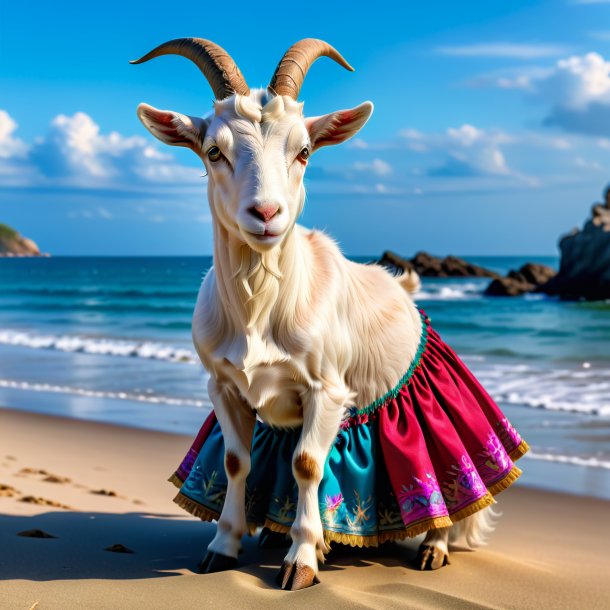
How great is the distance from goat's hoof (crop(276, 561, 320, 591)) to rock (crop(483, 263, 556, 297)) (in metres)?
30.0

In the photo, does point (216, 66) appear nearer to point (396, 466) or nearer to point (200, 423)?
point (396, 466)

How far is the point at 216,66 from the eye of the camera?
11.0 feet

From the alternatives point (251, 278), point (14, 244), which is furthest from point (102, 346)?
point (14, 244)

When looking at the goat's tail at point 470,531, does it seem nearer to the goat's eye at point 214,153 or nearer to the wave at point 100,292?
the goat's eye at point 214,153

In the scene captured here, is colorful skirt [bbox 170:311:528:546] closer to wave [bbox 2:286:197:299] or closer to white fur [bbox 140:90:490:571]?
white fur [bbox 140:90:490:571]

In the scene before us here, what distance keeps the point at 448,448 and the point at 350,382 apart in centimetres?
53

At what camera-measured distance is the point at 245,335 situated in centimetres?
342

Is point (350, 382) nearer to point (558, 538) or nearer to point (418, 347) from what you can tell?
point (418, 347)

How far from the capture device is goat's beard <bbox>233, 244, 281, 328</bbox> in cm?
335

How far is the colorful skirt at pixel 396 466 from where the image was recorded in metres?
3.73

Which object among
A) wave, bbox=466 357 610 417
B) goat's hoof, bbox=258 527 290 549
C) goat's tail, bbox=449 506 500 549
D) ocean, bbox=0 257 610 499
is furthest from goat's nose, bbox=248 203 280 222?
wave, bbox=466 357 610 417

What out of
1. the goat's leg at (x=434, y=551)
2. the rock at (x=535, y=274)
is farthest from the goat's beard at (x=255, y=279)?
the rock at (x=535, y=274)

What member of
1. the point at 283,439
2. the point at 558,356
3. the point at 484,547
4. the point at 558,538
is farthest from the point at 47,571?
the point at 558,356

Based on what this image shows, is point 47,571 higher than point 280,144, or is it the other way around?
point 280,144
